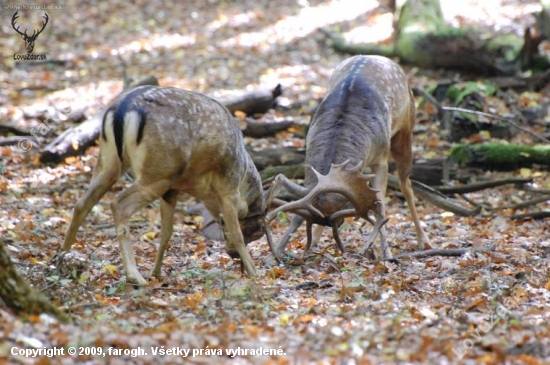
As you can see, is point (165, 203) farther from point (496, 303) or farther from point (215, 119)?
point (496, 303)

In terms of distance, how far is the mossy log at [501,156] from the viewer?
1170cm

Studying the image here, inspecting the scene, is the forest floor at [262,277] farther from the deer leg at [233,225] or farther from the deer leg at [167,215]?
the deer leg at [167,215]

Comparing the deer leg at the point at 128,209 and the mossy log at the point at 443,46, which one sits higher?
the deer leg at the point at 128,209

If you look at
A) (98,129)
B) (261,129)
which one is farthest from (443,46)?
(98,129)

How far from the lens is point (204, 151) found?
738 centimetres

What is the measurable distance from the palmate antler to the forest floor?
0.45 metres

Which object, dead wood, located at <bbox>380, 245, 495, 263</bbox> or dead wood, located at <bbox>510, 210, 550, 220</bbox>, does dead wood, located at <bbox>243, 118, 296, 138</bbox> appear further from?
dead wood, located at <bbox>380, 245, 495, 263</bbox>

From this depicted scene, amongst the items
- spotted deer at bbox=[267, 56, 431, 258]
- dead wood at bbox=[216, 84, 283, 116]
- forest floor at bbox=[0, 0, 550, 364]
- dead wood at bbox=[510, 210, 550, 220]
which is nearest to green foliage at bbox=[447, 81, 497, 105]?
forest floor at bbox=[0, 0, 550, 364]

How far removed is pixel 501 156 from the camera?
1171 cm

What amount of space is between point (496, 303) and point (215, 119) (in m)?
3.16

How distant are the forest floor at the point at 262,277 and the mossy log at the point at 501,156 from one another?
0.59ft

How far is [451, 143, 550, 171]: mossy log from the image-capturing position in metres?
11.7

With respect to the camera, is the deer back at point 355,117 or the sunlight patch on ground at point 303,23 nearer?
the deer back at point 355,117

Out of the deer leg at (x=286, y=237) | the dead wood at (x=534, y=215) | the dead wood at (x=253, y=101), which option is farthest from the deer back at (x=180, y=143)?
the dead wood at (x=253, y=101)
